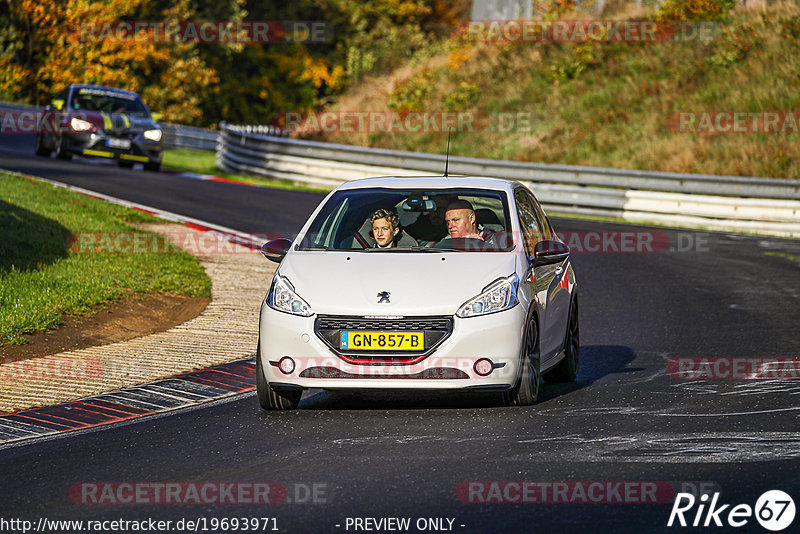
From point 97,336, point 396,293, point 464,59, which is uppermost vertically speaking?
point 464,59

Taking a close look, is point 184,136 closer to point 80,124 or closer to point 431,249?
point 80,124

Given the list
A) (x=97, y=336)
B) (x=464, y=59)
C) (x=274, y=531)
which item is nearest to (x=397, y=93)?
(x=464, y=59)

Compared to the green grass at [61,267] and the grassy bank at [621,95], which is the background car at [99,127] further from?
the green grass at [61,267]

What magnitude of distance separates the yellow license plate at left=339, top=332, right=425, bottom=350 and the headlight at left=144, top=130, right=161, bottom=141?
22.2 m

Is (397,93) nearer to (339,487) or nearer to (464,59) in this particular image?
(464,59)

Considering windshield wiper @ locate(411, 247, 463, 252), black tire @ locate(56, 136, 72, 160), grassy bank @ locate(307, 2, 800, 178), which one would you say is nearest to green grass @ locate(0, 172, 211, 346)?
windshield wiper @ locate(411, 247, 463, 252)

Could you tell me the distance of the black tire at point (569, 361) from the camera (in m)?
9.94

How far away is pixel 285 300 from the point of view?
855 cm

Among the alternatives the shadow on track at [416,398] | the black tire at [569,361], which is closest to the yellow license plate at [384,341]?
the shadow on track at [416,398]

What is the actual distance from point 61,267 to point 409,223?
571 centimetres

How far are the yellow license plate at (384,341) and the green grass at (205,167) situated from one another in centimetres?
2071

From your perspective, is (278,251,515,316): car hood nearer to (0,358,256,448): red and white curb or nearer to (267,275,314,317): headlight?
(267,275,314,317): headlight

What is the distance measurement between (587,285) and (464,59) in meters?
25.2

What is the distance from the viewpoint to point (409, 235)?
965 cm
